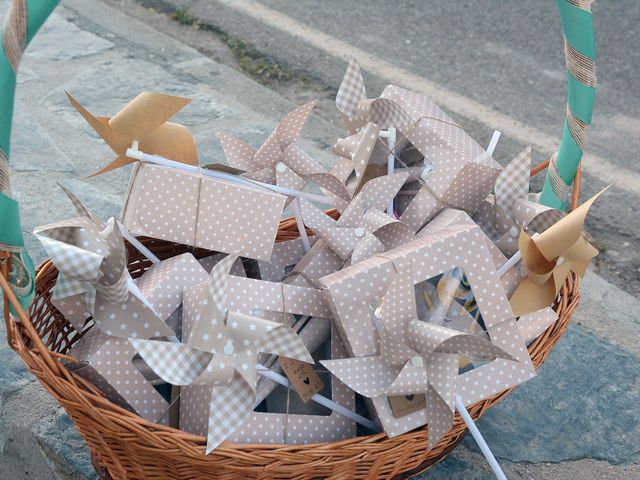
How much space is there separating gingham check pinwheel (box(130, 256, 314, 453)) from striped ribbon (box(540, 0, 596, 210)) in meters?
0.43

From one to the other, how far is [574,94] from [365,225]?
31cm

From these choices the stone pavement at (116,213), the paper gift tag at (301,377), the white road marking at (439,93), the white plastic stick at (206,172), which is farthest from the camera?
the white road marking at (439,93)

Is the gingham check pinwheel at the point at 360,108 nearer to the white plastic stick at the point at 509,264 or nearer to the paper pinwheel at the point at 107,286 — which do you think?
the white plastic stick at the point at 509,264

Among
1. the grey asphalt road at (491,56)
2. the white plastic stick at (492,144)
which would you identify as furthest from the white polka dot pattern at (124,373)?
the grey asphalt road at (491,56)

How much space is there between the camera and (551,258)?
91 cm

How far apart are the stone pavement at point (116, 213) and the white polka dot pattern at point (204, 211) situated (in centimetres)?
33

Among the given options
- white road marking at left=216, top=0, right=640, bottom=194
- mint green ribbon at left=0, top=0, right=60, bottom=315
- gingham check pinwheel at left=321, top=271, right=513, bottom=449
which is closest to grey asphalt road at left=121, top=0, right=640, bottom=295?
white road marking at left=216, top=0, right=640, bottom=194

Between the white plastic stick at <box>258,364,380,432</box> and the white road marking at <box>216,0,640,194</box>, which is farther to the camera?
the white road marking at <box>216,0,640,194</box>

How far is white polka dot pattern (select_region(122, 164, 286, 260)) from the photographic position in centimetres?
98

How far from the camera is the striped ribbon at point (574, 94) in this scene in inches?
37.9

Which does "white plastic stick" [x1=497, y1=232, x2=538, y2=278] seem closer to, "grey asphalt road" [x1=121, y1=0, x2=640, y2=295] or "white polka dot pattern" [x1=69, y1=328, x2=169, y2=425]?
"white polka dot pattern" [x1=69, y1=328, x2=169, y2=425]

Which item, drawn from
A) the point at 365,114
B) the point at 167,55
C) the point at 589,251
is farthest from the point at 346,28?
the point at 589,251

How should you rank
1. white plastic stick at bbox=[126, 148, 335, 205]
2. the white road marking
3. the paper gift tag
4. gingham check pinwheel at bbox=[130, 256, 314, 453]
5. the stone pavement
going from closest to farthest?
1. gingham check pinwheel at bbox=[130, 256, 314, 453]
2. the paper gift tag
3. white plastic stick at bbox=[126, 148, 335, 205]
4. the stone pavement
5. the white road marking

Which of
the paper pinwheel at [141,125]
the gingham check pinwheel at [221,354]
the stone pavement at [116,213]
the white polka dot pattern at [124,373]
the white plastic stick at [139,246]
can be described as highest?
the paper pinwheel at [141,125]
